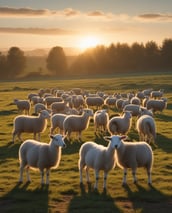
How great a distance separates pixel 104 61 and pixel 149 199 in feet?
363

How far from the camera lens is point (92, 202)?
12.6 m

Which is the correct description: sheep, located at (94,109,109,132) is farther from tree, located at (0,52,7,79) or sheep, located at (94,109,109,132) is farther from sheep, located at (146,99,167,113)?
tree, located at (0,52,7,79)

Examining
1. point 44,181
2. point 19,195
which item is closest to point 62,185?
point 44,181

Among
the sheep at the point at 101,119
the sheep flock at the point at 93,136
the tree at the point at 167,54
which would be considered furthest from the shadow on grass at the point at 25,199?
the tree at the point at 167,54

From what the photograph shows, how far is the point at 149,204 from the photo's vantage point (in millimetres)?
12594

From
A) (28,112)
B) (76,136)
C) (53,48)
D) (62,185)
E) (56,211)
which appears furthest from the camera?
(53,48)

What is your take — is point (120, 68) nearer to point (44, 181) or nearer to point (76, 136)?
point (76, 136)

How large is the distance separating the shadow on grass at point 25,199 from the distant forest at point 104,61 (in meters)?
103

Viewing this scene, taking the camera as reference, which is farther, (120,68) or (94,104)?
(120,68)

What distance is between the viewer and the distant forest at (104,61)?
118 metres

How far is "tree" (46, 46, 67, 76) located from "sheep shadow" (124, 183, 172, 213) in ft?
374

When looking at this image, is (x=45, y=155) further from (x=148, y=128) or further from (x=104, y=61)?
(x=104, y=61)

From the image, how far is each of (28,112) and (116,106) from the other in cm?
822

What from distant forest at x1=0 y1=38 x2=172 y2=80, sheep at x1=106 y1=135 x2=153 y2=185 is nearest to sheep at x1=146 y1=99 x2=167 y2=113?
sheep at x1=106 y1=135 x2=153 y2=185
